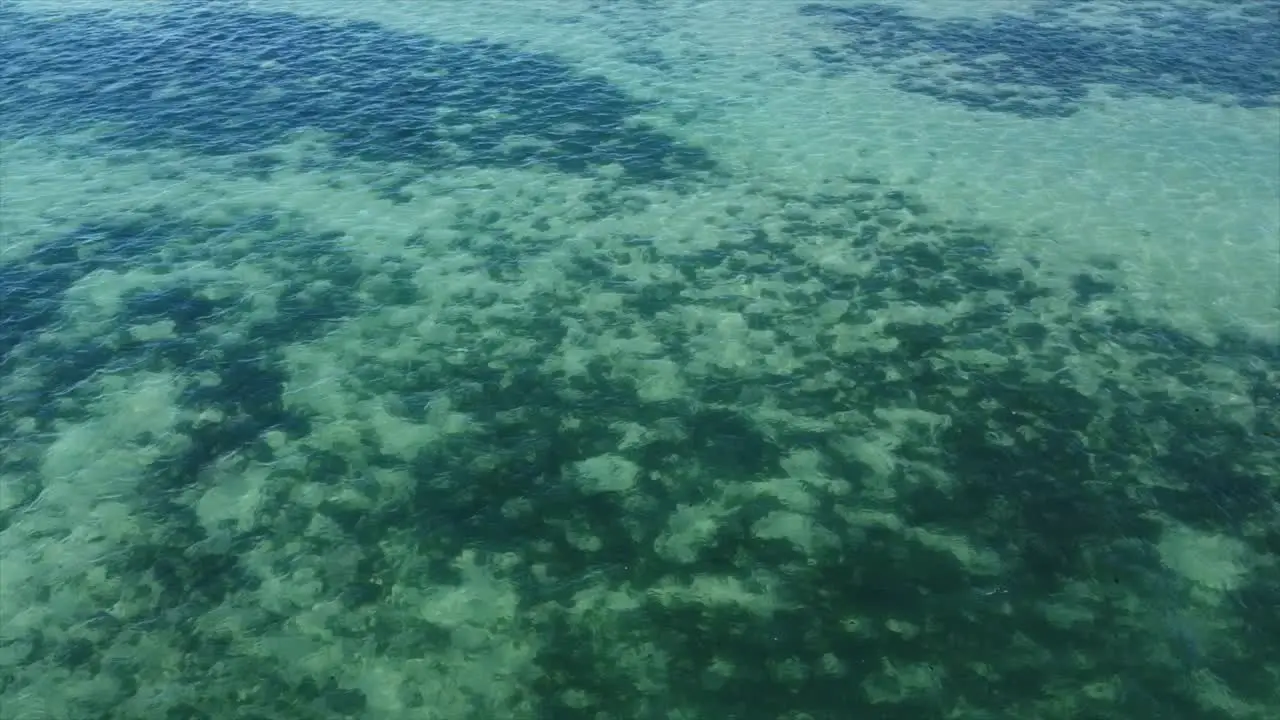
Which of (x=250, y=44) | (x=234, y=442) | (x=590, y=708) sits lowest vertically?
(x=590, y=708)

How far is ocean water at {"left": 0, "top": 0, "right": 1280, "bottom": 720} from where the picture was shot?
21359 millimetres

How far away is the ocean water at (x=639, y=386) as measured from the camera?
70.1ft

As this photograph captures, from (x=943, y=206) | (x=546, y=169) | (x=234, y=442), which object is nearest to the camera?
(x=234, y=442)

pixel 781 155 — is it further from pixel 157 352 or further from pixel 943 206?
pixel 157 352

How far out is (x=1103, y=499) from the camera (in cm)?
2522

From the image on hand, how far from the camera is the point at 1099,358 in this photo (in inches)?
1191

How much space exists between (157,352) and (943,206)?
102 ft

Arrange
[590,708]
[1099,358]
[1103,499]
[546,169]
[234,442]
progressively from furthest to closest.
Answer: [546,169] → [1099,358] → [234,442] → [1103,499] → [590,708]

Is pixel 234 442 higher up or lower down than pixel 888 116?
lower down

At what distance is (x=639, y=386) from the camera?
96.4 ft

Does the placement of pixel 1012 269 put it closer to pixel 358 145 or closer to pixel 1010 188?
pixel 1010 188

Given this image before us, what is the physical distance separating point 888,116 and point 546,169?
17.8 meters

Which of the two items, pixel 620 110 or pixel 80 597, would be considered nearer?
pixel 80 597

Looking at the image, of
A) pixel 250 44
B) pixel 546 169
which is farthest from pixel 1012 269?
pixel 250 44
